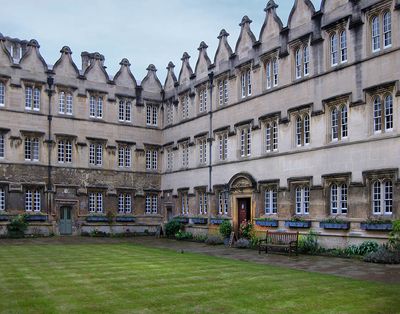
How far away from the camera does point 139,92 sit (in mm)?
40969

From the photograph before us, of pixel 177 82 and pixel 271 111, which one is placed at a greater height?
pixel 177 82

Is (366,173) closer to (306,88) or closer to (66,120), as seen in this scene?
(306,88)

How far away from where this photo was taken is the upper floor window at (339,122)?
24016 millimetres

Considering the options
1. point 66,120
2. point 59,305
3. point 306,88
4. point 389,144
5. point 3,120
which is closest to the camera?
point 59,305

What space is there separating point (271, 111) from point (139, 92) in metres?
15.5

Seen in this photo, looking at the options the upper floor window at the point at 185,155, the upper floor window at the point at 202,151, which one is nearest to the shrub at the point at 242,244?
the upper floor window at the point at 202,151

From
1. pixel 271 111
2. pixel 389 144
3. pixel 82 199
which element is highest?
pixel 271 111

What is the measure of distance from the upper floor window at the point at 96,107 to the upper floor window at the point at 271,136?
15.3 meters

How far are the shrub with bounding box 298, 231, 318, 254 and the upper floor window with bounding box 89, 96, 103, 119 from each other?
2057 cm

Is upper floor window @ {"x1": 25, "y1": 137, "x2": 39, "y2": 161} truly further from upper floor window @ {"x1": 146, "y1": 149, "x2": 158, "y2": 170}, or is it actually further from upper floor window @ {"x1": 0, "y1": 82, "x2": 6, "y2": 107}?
upper floor window @ {"x1": 146, "y1": 149, "x2": 158, "y2": 170}

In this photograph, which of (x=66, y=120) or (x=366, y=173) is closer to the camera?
(x=366, y=173)

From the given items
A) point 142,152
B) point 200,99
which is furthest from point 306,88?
point 142,152

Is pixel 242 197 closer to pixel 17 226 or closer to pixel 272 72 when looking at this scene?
pixel 272 72

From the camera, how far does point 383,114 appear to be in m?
22.1
